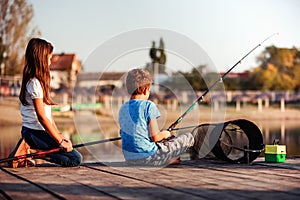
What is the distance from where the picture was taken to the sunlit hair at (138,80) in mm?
5062

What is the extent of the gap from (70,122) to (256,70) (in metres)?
29.7

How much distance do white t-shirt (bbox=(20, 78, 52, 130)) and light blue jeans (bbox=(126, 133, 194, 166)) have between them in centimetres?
82

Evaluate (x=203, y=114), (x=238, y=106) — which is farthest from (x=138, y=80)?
(x=238, y=106)

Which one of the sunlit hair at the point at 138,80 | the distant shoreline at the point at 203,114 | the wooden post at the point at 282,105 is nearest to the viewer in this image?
the sunlit hair at the point at 138,80

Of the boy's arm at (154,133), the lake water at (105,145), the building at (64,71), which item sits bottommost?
the lake water at (105,145)

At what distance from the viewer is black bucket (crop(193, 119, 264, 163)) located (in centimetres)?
550

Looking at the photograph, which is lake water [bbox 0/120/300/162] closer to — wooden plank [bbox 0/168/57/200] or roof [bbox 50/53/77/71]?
wooden plank [bbox 0/168/57/200]

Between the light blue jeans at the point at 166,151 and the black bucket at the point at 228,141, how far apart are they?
287 millimetres

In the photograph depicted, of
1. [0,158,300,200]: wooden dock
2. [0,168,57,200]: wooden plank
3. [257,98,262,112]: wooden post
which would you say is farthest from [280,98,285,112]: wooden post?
[0,168,57,200]: wooden plank

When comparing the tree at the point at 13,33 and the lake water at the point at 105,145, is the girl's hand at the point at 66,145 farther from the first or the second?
the tree at the point at 13,33

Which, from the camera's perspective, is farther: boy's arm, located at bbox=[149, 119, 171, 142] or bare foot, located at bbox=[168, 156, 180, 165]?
bare foot, located at bbox=[168, 156, 180, 165]

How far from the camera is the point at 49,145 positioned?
17.3 feet

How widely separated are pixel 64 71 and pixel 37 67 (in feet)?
170

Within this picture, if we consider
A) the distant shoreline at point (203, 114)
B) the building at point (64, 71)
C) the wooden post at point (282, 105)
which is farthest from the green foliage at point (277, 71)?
the building at point (64, 71)
